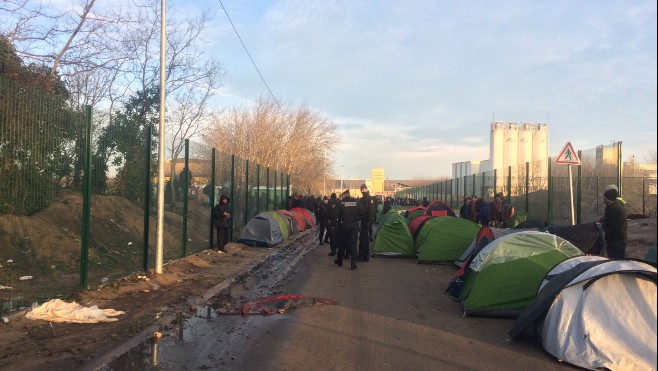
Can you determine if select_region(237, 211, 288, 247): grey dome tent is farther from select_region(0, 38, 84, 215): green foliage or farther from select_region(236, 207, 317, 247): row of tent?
select_region(0, 38, 84, 215): green foliage

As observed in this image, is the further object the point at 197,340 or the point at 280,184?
the point at 280,184

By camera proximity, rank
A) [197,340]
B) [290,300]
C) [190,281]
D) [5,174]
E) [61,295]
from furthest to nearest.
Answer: [190,281] → [290,300] → [61,295] → [5,174] → [197,340]

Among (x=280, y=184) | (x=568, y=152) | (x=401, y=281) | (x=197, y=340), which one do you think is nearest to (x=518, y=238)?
(x=401, y=281)

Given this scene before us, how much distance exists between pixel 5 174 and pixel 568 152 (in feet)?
39.5

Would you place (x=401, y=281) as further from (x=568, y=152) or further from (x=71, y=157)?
(x=71, y=157)

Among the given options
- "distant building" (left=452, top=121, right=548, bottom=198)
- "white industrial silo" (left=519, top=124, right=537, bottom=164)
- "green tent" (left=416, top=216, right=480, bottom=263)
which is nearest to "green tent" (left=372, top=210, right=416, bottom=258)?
"green tent" (left=416, top=216, right=480, bottom=263)

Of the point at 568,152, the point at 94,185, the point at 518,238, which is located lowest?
the point at 518,238

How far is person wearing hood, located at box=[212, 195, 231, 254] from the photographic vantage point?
15.6 m

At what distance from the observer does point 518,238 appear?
8.67m

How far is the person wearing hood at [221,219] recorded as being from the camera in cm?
1564

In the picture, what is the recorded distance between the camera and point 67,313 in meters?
7.36

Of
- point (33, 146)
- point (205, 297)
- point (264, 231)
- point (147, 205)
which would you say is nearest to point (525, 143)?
point (264, 231)

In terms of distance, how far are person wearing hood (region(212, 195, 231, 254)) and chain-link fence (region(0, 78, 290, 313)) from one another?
6.50ft

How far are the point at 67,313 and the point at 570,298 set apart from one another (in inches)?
249
